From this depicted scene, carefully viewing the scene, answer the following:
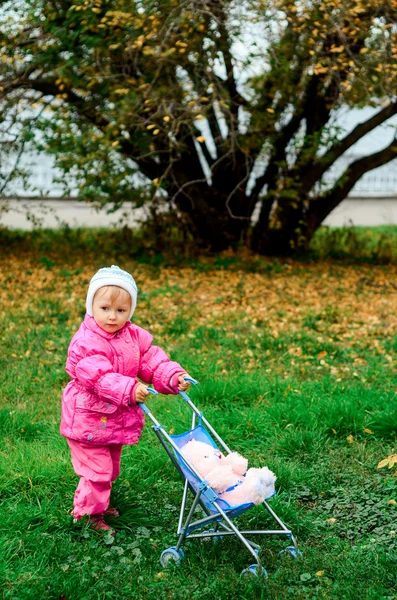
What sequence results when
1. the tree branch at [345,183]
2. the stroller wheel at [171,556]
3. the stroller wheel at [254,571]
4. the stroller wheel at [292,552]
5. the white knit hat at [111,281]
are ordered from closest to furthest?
the stroller wheel at [254,571] → the stroller wheel at [171,556] → the stroller wheel at [292,552] → the white knit hat at [111,281] → the tree branch at [345,183]

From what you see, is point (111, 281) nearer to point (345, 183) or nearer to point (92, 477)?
point (92, 477)

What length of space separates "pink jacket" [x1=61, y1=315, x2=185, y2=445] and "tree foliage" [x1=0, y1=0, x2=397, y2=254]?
529cm

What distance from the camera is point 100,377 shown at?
12.3 feet

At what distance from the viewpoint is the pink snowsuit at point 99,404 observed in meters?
3.87

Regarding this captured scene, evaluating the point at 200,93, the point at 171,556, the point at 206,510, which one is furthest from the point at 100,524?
the point at 200,93

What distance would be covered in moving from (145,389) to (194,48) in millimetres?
6684

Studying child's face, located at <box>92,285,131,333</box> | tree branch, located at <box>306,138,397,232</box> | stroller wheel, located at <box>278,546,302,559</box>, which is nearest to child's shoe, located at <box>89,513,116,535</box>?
stroller wheel, located at <box>278,546,302,559</box>

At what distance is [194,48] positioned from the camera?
30.9 feet

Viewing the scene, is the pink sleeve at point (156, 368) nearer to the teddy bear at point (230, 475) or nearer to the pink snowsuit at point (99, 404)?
the pink snowsuit at point (99, 404)

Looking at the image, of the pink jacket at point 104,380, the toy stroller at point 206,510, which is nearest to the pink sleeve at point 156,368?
the pink jacket at point 104,380

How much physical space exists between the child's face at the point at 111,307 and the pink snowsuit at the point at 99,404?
0.24 ft

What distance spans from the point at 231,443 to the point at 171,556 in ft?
5.13

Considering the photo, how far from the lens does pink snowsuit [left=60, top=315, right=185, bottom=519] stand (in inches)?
152

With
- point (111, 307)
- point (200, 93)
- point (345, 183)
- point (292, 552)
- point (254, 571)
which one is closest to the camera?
point (254, 571)
